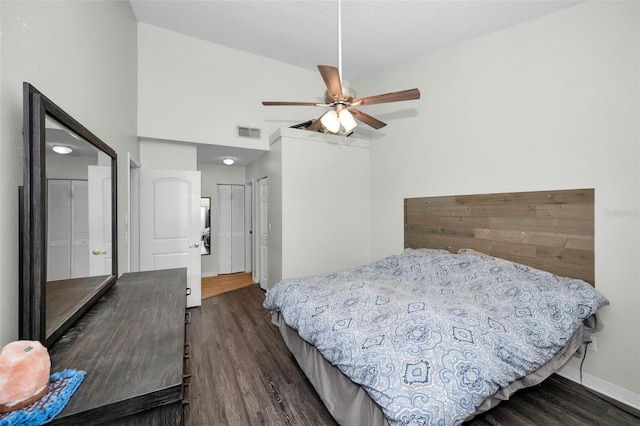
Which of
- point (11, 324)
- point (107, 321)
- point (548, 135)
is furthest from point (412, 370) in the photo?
point (548, 135)

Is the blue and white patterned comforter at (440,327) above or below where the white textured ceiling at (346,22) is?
below

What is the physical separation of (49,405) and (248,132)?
3.91m

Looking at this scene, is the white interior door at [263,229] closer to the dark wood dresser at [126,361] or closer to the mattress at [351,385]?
the mattress at [351,385]

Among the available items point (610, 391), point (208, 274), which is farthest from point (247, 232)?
point (610, 391)

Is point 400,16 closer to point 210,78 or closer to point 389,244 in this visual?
point 210,78

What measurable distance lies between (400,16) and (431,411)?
3534 millimetres

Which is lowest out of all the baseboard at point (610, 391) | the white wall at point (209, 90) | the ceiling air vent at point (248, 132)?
the baseboard at point (610, 391)

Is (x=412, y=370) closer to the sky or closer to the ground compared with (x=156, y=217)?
closer to the ground

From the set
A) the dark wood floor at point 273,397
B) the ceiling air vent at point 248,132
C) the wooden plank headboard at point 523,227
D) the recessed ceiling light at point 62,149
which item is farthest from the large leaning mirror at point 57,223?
the wooden plank headboard at point 523,227

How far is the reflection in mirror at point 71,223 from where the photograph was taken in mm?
1035

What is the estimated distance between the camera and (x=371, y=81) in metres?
4.41

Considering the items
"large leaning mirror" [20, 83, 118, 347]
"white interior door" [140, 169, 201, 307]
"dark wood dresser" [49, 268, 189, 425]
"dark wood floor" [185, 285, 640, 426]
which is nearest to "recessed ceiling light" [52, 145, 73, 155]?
"large leaning mirror" [20, 83, 118, 347]

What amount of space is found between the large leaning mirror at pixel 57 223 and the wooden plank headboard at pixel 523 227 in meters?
3.36

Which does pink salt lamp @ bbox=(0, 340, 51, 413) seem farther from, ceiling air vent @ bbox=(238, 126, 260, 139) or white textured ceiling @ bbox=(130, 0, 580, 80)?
ceiling air vent @ bbox=(238, 126, 260, 139)
